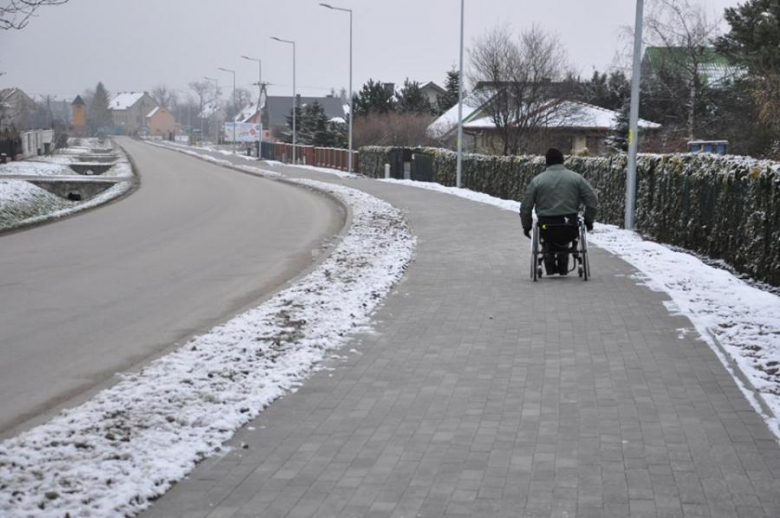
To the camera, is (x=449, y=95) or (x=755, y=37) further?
(x=449, y=95)

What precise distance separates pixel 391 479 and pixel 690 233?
12351 millimetres

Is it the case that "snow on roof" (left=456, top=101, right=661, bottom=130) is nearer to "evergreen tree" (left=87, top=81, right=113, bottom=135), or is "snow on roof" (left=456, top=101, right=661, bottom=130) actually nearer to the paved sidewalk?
the paved sidewalk

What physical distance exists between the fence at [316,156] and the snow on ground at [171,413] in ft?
150

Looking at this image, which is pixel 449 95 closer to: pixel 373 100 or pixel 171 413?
pixel 373 100

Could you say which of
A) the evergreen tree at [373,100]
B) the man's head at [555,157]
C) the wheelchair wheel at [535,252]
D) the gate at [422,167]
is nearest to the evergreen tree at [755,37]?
the gate at [422,167]

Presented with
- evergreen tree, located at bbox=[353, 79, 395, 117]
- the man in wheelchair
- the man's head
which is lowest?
the man in wheelchair

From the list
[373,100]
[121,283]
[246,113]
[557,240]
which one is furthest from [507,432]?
[246,113]

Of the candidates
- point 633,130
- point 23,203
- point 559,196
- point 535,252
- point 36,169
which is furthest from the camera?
point 36,169

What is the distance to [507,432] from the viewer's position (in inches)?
219

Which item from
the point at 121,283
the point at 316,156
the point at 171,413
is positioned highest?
the point at 316,156

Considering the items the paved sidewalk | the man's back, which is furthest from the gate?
the paved sidewalk

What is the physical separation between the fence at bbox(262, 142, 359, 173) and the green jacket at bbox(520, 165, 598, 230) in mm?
42650

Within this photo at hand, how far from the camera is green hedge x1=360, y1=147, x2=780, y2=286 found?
1236 centimetres

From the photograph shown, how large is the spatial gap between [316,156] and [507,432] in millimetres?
58775
